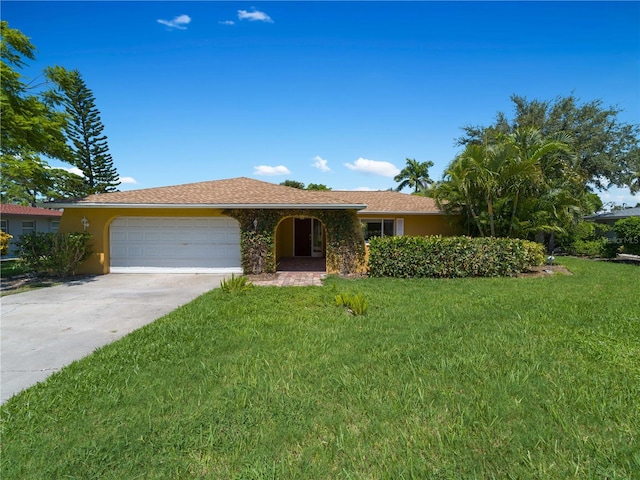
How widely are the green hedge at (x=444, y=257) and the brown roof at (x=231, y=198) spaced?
171 centimetres

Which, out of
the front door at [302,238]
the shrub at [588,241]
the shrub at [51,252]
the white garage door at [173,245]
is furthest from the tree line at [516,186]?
the shrub at [51,252]

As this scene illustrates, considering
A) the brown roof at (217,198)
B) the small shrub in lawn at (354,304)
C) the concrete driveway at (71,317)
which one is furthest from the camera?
the brown roof at (217,198)

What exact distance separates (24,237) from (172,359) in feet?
33.1

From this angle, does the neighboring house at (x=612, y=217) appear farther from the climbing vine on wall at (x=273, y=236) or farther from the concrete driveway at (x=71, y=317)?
the concrete driveway at (x=71, y=317)

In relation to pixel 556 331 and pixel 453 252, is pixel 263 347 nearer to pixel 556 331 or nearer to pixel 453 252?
pixel 556 331

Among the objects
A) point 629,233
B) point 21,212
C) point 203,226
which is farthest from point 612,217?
point 21,212

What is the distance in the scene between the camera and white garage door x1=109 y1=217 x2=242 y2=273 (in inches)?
478

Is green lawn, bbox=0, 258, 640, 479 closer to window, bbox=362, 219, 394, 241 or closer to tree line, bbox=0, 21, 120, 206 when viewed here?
tree line, bbox=0, 21, 120, 206

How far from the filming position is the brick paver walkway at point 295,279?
32.6 ft

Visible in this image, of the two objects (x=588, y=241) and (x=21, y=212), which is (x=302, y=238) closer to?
(x=588, y=241)

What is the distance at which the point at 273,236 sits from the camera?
11.5 meters

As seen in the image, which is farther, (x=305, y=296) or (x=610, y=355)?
(x=305, y=296)

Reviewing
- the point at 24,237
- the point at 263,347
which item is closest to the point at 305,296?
the point at 263,347

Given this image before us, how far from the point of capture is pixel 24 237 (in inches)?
414
